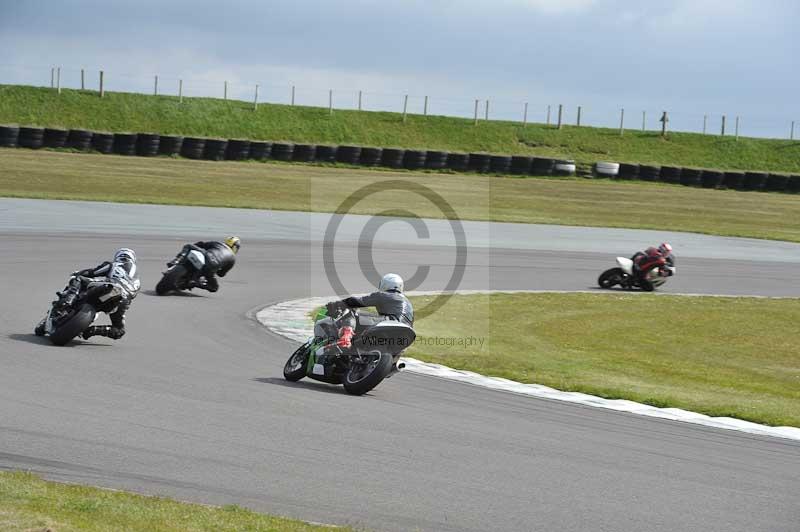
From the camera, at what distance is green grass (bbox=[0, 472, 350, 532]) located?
22.3 feet

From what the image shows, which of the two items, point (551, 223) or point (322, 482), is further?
point (551, 223)

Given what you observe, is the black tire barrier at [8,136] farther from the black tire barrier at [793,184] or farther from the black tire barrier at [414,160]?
the black tire barrier at [793,184]

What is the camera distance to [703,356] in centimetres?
1802

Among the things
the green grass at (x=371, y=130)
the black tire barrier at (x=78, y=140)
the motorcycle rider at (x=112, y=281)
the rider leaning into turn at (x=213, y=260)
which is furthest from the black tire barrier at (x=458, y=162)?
the motorcycle rider at (x=112, y=281)

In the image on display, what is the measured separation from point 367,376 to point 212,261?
26.6 feet

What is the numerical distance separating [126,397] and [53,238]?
16314 millimetres

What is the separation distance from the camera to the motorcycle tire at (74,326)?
13.5 m

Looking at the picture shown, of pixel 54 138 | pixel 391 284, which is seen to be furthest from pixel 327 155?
pixel 391 284

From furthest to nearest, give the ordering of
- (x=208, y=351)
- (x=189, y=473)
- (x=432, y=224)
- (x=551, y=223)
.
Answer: (x=551, y=223)
(x=432, y=224)
(x=208, y=351)
(x=189, y=473)

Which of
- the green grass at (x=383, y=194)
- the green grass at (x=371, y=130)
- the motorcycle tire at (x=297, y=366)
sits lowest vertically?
the motorcycle tire at (x=297, y=366)

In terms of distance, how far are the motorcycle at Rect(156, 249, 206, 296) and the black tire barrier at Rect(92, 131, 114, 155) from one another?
3197 centimetres

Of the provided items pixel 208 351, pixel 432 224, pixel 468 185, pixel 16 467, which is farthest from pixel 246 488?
pixel 468 185

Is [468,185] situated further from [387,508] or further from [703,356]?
[387,508]

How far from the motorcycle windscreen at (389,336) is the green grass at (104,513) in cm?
436
